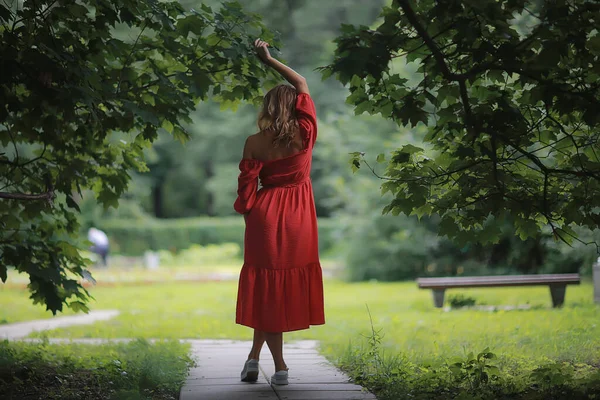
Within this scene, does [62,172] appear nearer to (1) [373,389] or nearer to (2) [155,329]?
(1) [373,389]

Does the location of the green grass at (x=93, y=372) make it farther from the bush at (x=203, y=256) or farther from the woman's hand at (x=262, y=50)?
the bush at (x=203, y=256)

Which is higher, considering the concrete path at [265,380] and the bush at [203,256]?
the bush at [203,256]

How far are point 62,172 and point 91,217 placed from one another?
20135 mm

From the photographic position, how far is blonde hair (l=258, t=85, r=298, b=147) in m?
4.93

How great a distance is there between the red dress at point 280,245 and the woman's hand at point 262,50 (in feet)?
1.70

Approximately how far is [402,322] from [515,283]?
2850 millimetres

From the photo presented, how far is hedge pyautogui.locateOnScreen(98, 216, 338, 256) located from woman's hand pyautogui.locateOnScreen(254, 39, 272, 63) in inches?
831

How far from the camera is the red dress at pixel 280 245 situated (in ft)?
16.4

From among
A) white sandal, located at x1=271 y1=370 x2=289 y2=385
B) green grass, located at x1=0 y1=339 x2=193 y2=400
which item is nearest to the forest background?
green grass, located at x1=0 y1=339 x2=193 y2=400

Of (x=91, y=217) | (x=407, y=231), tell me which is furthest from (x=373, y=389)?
(x=91, y=217)

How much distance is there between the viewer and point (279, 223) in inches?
198

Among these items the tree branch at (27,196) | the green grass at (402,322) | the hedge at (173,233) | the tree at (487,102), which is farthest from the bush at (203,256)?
the tree at (487,102)

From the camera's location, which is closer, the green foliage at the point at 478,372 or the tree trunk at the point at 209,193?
the green foliage at the point at 478,372

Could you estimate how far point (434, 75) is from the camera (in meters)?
4.64
